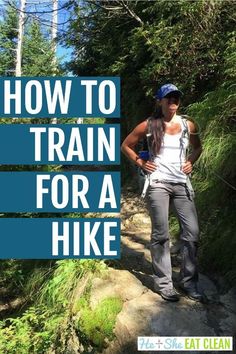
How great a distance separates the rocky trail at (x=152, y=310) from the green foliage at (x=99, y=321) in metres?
0.06

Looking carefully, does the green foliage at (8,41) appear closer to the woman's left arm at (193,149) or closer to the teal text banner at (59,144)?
the teal text banner at (59,144)

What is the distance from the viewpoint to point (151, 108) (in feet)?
29.0

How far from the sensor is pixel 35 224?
22.0ft

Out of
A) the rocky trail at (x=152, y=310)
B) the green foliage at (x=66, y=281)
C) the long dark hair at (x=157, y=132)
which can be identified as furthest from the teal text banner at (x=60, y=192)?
the long dark hair at (x=157, y=132)

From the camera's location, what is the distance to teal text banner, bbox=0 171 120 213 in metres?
6.40

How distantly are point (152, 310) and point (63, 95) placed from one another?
3529mm

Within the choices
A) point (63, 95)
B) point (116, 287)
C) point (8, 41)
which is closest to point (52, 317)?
point (116, 287)

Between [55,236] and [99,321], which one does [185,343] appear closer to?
[99,321]

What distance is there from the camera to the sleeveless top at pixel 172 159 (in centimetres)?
432

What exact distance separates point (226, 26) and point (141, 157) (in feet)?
10.2

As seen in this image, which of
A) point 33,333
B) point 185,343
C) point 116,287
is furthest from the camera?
point 33,333

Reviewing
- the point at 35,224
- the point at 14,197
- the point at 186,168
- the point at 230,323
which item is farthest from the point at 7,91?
the point at 230,323

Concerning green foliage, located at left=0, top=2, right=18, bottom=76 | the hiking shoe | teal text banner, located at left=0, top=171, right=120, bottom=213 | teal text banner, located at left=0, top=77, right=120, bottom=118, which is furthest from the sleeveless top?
green foliage, located at left=0, top=2, right=18, bottom=76

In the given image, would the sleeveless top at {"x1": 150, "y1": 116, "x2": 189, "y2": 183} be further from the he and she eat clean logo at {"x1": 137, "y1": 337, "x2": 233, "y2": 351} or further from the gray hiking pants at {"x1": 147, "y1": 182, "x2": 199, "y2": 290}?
the he and she eat clean logo at {"x1": 137, "y1": 337, "x2": 233, "y2": 351}
